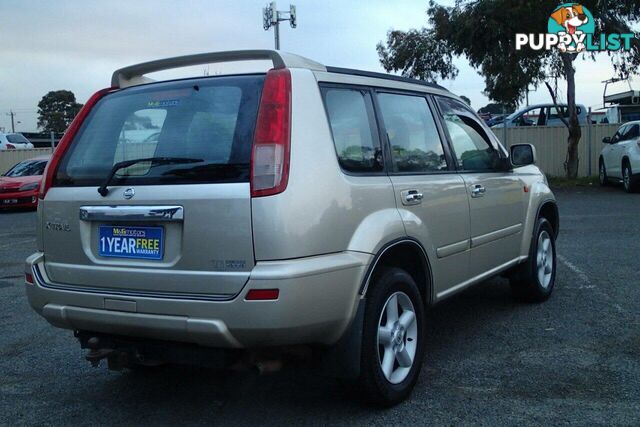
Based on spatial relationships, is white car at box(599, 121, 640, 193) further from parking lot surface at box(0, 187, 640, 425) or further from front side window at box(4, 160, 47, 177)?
front side window at box(4, 160, 47, 177)

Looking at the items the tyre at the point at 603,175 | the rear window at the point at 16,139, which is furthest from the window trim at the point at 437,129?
the rear window at the point at 16,139

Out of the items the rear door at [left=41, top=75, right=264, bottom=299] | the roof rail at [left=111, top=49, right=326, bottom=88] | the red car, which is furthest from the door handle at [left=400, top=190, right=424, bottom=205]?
the red car

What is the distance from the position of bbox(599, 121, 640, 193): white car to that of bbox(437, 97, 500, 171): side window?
11554 millimetres

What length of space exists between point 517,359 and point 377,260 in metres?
1.58

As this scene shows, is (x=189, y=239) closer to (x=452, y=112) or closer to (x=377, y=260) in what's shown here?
(x=377, y=260)

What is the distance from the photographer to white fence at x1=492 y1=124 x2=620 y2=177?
67.6 feet

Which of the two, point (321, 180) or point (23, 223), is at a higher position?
point (321, 180)

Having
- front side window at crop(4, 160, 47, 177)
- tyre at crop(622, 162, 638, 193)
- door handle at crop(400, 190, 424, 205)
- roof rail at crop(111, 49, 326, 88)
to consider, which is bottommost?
tyre at crop(622, 162, 638, 193)

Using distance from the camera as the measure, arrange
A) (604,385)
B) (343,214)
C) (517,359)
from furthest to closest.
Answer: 1. (517,359)
2. (604,385)
3. (343,214)

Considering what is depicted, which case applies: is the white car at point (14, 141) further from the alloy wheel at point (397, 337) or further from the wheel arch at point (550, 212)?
the alloy wheel at point (397, 337)

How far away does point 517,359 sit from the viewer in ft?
14.8

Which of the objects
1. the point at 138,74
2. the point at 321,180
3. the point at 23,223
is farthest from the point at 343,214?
the point at 23,223

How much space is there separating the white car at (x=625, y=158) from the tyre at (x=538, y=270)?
34.3 feet

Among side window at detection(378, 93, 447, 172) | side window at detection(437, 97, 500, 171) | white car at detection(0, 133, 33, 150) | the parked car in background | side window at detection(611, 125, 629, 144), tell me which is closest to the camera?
side window at detection(378, 93, 447, 172)
